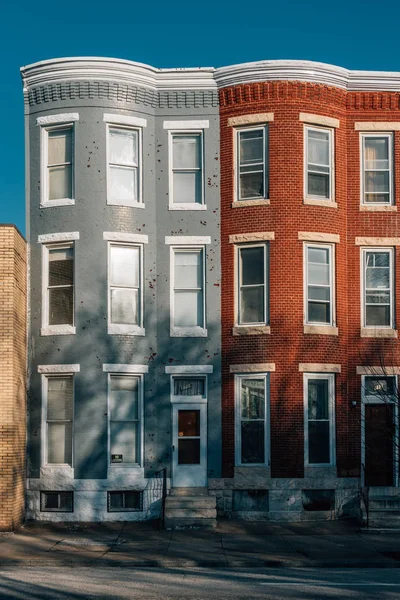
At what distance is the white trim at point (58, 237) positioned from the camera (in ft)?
80.4

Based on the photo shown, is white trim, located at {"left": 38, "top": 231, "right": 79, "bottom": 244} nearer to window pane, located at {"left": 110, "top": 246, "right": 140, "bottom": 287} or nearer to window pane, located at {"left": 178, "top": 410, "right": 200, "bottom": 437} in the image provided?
window pane, located at {"left": 110, "top": 246, "right": 140, "bottom": 287}

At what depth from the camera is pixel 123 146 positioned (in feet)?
82.6

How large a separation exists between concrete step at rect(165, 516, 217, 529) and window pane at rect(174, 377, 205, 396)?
3.33 m

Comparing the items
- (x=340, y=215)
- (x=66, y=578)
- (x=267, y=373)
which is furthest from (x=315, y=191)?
(x=66, y=578)

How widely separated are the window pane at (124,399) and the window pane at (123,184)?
14.7 ft

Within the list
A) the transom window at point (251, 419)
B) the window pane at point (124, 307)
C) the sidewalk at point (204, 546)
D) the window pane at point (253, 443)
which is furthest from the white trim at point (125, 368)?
the sidewalk at point (204, 546)

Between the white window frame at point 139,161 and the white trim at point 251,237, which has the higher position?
the white window frame at point 139,161

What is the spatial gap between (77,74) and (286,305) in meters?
7.68

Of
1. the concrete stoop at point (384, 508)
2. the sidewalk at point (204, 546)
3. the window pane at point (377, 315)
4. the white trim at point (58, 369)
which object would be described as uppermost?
the window pane at point (377, 315)

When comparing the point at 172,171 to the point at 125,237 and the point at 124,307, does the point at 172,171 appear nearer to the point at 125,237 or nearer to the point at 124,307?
the point at 125,237

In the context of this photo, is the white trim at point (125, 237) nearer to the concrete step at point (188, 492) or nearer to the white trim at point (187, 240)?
the white trim at point (187, 240)

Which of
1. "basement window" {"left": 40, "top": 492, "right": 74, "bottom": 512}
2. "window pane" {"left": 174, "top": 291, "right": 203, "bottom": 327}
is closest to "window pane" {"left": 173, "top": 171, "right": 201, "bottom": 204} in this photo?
"window pane" {"left": 174, "top": 291, "right": 203, "bottom": 327}

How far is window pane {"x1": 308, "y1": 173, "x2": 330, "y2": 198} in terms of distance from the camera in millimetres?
25141

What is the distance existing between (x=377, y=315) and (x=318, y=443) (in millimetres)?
3585
